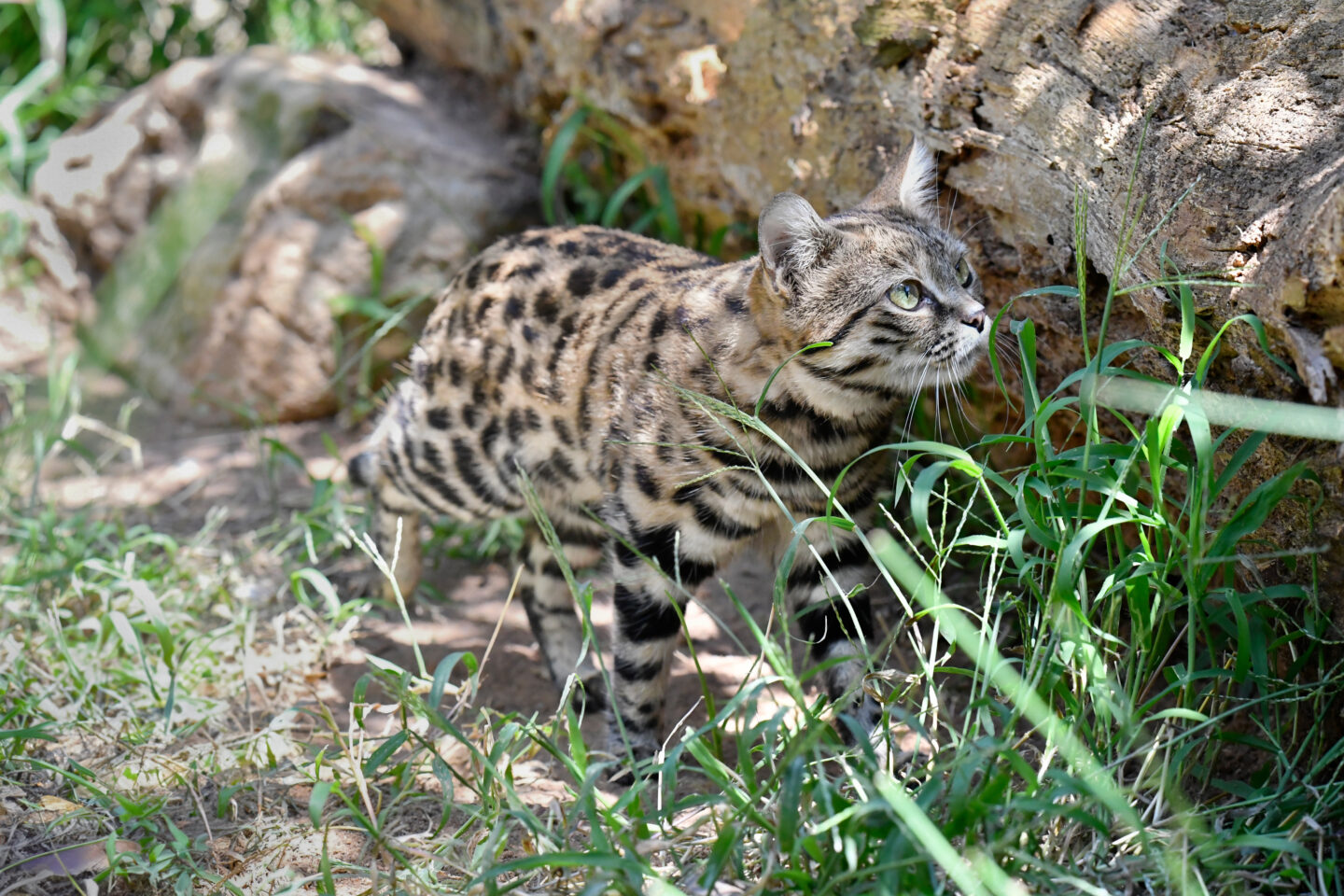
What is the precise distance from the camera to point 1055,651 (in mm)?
2457

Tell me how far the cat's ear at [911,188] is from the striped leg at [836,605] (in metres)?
0.95

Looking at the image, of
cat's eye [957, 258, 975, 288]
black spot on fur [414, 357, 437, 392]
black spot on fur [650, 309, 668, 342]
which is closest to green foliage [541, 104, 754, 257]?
black spot on fur [414, 357, 437, 392]

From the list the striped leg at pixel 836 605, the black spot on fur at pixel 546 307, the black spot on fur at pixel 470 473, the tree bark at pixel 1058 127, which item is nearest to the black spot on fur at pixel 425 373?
the black spot on fur at pixel 470 473

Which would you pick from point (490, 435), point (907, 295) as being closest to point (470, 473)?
point (490, 435)

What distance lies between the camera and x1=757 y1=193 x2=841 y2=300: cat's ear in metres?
2.96

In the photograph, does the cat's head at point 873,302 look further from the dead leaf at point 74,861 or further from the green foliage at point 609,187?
the dead leaf at point 74,861

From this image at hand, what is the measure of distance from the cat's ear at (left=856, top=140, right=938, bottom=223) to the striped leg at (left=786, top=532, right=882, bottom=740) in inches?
37.4

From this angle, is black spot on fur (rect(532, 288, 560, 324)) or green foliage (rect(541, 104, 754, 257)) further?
green foliage (rect(541, 104, 754, 257))

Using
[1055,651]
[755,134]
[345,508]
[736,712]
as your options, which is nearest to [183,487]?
[345,508]

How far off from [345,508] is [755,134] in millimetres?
2225

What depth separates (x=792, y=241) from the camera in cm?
303

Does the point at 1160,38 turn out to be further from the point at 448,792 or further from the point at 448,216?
the point at 448,216

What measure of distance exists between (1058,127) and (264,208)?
4201 millimetres

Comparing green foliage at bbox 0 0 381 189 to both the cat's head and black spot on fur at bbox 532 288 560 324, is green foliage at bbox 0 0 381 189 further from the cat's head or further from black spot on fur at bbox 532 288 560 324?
the cat's head
